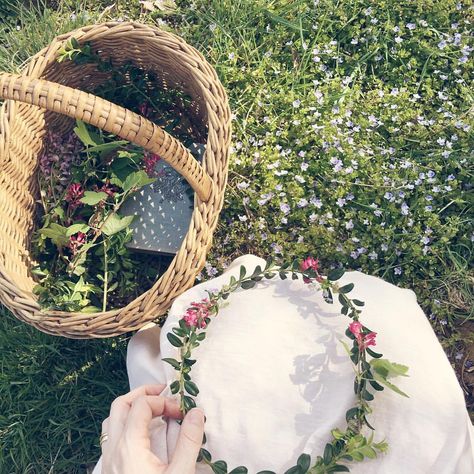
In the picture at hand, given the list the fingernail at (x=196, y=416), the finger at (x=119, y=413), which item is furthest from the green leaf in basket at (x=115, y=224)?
the fingernail at (x=196, y=416)

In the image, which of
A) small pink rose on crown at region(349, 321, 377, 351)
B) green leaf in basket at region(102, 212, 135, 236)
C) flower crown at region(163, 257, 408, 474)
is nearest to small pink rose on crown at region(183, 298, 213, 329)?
flower crown at region(163, 257, 408, 474)

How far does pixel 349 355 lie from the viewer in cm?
151

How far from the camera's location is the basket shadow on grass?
2211 mm

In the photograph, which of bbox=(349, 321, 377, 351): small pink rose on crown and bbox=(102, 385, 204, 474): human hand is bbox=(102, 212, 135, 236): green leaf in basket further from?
bbox=(349, 321, 377, 351): small pink rose on crown

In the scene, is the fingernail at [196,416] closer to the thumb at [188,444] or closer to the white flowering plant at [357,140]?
the thumb at [188,444]

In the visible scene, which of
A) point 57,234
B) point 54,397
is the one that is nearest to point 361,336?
point 57,234

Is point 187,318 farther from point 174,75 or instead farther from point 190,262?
point 174,75

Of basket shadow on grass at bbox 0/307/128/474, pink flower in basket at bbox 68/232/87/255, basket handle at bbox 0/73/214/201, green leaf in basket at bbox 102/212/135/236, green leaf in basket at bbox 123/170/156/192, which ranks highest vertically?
basket handle at bbox 0/73/214/201

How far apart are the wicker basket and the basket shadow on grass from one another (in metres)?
0.45

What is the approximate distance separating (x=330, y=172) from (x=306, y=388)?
0.98 meters

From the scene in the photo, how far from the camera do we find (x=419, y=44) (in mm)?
2305

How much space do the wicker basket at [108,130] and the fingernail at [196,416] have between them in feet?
1.26

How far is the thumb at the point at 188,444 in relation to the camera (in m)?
1.34

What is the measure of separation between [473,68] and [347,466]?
1700mm
